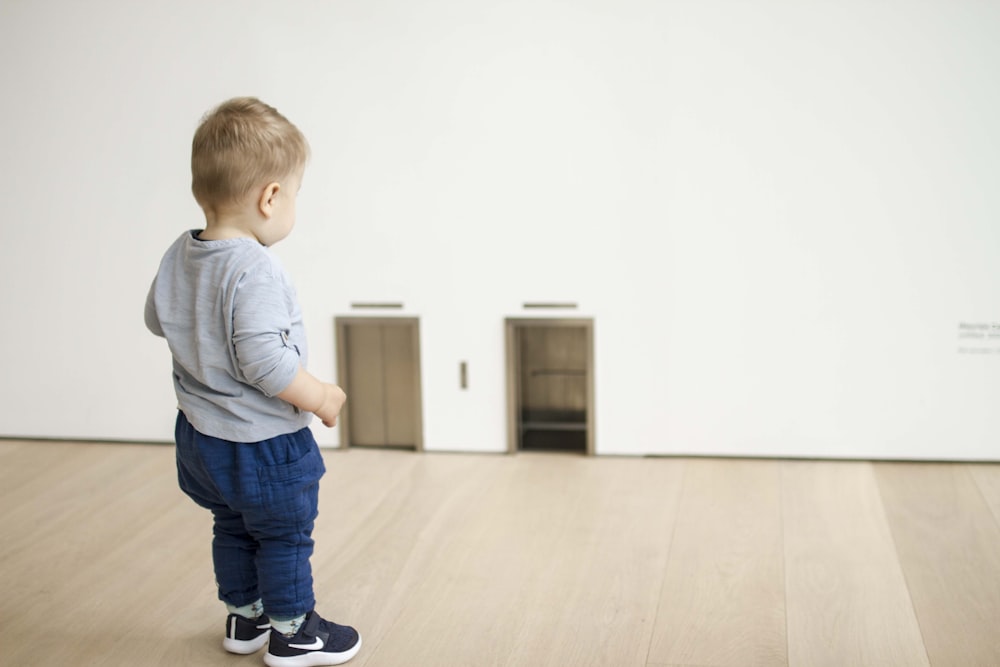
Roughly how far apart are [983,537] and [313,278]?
1.67 meters

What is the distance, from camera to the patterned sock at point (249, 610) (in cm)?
173

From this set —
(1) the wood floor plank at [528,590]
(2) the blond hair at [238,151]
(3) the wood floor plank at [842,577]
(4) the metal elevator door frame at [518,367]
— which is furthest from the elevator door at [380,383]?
(2) the blond hair at [238,151]

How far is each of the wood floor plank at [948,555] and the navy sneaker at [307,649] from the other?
922mm

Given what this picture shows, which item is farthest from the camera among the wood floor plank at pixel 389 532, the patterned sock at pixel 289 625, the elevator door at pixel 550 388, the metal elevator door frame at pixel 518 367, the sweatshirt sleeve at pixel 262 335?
the elevator door at pixel 550 388

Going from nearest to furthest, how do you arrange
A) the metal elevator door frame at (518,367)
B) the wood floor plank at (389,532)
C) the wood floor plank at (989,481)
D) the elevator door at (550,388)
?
the wood floor plank at (389,532)
the wood floor plank at (989,481)
the metal elevator door frame at (518,367)
the elevator door at (550,388)

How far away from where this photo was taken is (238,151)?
4.97 feet

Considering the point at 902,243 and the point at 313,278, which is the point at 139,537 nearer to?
the point at 313,278

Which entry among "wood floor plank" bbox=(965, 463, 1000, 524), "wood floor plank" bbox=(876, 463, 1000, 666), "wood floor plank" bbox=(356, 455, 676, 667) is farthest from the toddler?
"wood floor plank" bbox=(965, 463, 1000, 524)

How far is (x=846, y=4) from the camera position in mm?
2453

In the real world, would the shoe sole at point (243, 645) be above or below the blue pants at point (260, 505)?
below

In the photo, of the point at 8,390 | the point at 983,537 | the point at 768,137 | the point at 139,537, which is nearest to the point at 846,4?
the point at 768,137

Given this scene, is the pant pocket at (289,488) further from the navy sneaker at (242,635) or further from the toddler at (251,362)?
the navy sneaker at (242,635)

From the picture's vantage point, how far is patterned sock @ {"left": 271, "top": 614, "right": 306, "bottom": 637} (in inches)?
65.9

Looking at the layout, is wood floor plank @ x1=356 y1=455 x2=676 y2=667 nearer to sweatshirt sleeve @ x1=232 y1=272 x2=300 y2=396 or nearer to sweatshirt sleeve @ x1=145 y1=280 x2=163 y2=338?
sweatshirt sleeve @ x1=232 y1=272 x2=300 y2=396
